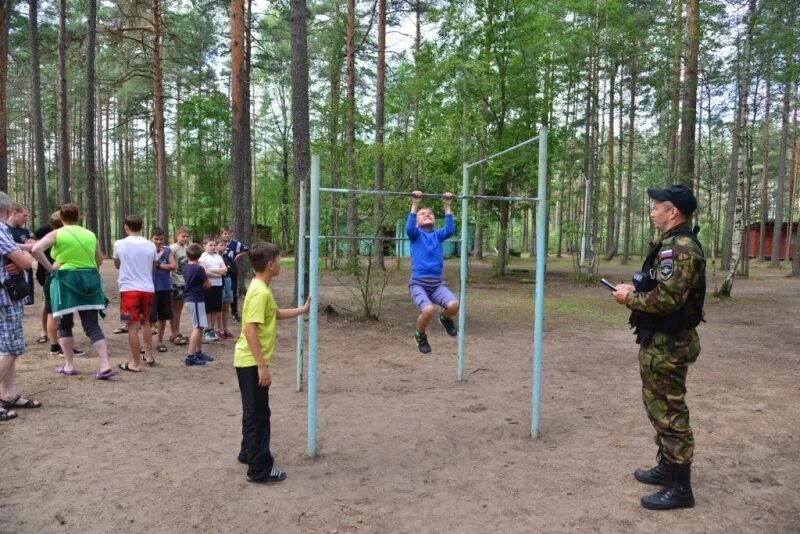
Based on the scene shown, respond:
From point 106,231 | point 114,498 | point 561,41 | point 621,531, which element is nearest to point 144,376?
point 114,498

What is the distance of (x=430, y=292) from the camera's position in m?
5.73

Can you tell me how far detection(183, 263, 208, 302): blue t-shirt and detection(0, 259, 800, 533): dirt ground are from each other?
84 cm

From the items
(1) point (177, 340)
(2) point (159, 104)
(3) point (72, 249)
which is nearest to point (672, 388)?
(3) point (72, 249)

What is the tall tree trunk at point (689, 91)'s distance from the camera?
44.8 feet

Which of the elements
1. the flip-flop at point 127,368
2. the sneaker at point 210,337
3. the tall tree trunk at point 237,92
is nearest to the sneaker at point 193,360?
the flip-flop at point 127,368

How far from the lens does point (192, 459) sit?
12.2 feet

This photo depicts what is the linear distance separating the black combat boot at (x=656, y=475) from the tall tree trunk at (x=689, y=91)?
11.6 m

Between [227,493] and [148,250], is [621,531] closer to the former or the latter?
[227,493]

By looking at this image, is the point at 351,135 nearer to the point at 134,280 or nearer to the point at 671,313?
the point at 134,280

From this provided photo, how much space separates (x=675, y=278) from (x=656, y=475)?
52.4 inches

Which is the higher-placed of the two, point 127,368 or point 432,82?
point 432,82

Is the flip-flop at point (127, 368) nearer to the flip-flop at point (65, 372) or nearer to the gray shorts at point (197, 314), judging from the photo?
the flip-flop at point (65, 372)

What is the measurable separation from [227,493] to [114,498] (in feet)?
2.11

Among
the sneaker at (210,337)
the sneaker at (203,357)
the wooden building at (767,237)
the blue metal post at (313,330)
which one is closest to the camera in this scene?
the blue metal post at (313,330)
